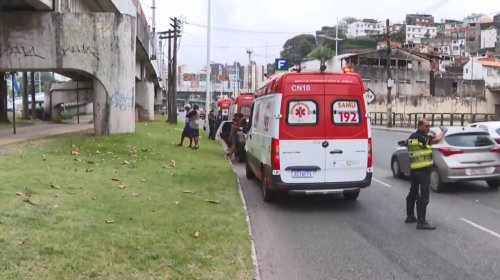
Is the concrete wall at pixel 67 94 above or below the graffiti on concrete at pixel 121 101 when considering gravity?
above

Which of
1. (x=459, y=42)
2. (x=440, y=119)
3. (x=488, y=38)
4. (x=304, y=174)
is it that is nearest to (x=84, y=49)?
(x=304, y=174)

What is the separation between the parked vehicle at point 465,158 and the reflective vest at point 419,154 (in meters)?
3.07

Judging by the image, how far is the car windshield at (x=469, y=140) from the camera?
1216 centimetres

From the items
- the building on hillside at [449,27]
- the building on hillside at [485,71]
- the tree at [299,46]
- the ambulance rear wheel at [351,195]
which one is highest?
the building on hillside at [449,27]

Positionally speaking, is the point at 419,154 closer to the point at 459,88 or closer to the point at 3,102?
the point at 3,102

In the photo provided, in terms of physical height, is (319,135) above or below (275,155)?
above

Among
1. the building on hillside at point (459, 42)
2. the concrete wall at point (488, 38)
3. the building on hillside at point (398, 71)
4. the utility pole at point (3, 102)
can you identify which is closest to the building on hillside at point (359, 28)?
the building on hillside at point (459, 42)

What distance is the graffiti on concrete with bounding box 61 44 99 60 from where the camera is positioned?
63.4 ft

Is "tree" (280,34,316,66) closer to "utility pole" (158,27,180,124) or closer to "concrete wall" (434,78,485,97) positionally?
"concrete wall" (434,78,485,97)

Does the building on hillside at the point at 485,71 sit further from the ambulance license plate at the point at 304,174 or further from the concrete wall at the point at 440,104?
the ambulance license plate at the point at 304,174

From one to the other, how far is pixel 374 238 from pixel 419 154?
5.66 ft

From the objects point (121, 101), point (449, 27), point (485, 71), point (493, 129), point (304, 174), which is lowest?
point (304, 174)

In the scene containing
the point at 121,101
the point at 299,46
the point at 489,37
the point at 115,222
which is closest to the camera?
the point at 115,222

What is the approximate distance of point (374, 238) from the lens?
26.1 ft
